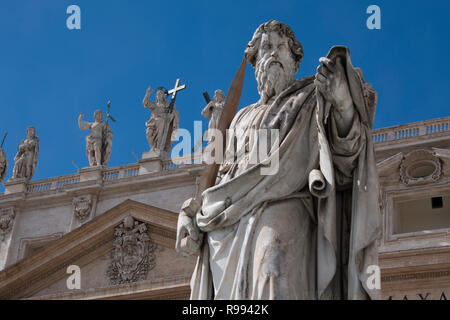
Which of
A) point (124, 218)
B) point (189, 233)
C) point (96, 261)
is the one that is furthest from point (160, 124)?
point (189, 233)

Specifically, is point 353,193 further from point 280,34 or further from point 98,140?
point 98,140

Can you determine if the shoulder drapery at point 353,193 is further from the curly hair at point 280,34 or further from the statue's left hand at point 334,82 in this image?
the curly hair at point 280,34

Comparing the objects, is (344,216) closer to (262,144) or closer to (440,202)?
(262,144)

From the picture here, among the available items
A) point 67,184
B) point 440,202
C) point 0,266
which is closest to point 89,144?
point 67,184

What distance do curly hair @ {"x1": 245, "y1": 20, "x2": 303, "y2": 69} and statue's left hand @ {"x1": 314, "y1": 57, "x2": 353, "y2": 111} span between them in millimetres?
767

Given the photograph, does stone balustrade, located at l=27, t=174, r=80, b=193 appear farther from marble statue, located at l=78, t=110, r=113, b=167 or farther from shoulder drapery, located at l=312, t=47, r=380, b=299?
shoulder drapery, located at l=312, t=47, r=380, b=299

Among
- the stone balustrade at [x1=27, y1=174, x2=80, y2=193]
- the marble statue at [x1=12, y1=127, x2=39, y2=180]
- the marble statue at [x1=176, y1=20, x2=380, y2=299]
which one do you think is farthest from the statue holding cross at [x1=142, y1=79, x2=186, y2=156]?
the marble statue at [x1=176, y1=20, x2=380, y2=299]

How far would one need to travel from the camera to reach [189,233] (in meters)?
4.93

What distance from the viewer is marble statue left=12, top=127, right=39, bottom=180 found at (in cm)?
2881

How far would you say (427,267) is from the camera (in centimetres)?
2308

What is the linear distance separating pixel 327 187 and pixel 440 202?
2001 centimetres

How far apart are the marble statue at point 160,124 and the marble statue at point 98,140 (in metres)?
1.20

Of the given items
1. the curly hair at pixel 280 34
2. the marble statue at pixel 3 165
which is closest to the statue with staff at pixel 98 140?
the marble statue at pixel 3 165

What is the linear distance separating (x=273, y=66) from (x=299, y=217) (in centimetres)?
98
